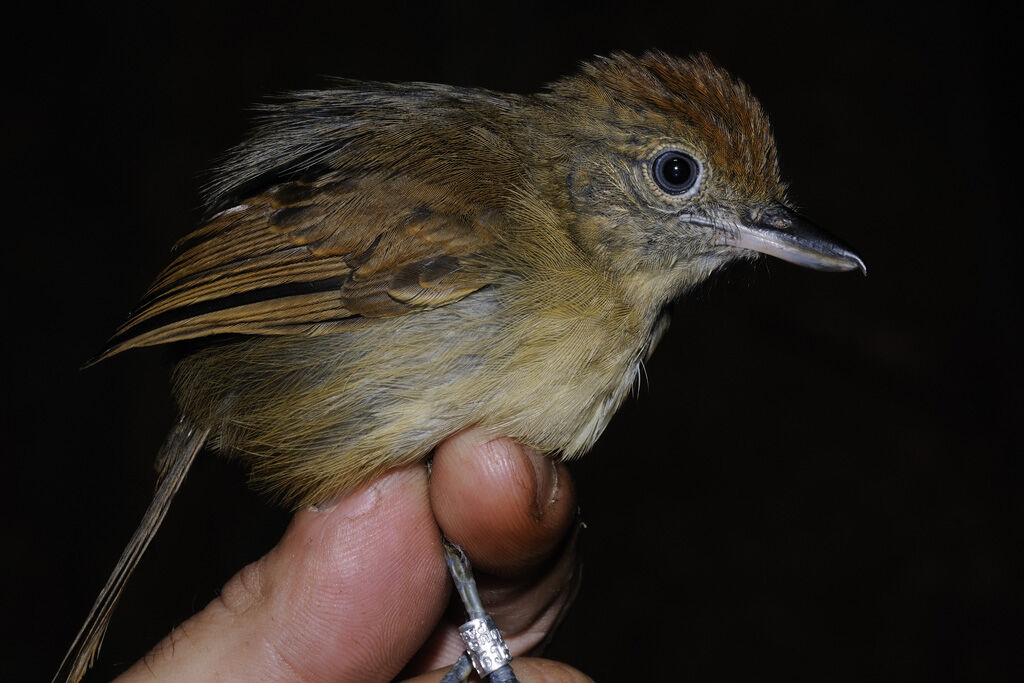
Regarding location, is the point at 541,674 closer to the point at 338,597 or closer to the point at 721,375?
the point at 338,597

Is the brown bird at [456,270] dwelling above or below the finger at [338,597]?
above

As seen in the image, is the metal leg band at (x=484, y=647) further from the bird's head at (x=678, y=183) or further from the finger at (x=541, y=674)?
the bird's head at (x=678, y=183)

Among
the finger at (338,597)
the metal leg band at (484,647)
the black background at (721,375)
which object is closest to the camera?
the finger at (338,597)

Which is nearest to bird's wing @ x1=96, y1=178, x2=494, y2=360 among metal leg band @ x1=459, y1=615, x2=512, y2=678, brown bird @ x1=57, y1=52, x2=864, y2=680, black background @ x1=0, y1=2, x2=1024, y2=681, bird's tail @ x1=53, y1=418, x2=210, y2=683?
brown bird @ x1=57, y1=52, x2=864, y2=680

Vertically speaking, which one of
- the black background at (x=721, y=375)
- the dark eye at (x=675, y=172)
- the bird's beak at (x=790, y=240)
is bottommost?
the black background at (x=721, y=375)

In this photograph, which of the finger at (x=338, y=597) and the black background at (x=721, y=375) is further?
the black background at (x=721, y=375)

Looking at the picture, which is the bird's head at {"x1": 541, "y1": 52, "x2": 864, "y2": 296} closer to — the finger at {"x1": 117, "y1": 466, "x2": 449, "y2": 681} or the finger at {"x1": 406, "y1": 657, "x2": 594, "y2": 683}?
the finger at {"x1": 117, "y1": 466, "x2": 449, "y2": 681}

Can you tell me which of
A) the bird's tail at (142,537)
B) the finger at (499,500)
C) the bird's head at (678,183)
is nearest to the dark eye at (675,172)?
the bird's head at (678,183)
